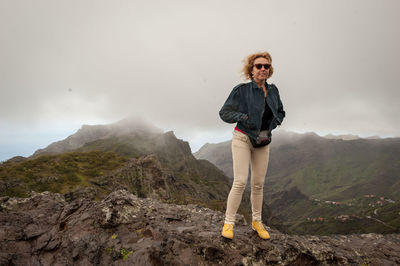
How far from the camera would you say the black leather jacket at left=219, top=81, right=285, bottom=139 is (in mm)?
6887

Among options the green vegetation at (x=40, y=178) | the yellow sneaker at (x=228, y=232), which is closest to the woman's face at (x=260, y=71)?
the yellow sneaker at (x=228, y=232)

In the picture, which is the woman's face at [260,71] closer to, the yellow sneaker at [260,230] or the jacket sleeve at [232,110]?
the jacket sleeve at [232,110]

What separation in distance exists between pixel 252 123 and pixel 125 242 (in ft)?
20.5

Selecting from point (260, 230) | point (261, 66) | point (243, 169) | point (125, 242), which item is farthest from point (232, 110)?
point (125, 242)

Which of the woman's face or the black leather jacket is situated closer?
the black leather jacket

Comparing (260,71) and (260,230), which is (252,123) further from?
(260,230)

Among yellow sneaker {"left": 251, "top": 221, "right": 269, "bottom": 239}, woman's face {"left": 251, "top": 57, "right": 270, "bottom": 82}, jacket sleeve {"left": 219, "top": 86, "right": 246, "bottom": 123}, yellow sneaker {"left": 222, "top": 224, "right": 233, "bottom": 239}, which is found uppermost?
woman's face {"left": 251, "top": 57, "right": 270, "bottom": 82}

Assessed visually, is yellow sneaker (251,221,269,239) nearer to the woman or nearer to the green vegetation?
the woman

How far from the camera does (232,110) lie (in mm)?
7152

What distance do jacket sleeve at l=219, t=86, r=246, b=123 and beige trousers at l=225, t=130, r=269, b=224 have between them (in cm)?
58

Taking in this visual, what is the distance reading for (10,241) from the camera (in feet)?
24.2

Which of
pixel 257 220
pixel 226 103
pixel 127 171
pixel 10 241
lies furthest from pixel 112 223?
pixel 127 171

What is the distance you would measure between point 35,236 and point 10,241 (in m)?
0.72

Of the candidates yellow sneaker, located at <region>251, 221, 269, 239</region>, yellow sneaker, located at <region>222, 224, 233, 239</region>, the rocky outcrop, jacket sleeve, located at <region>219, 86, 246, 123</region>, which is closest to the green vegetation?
the rocky outcrop
